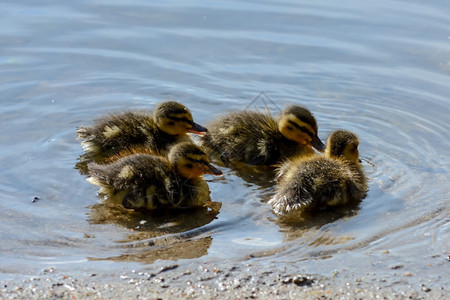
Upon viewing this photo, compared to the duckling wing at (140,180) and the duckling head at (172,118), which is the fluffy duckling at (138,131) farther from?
the duckling wing at (140,180)

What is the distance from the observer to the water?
15.1 feet

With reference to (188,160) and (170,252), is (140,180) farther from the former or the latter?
(170,252)

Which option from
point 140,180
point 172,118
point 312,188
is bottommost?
point 140,180

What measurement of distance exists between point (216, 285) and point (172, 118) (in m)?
2.25

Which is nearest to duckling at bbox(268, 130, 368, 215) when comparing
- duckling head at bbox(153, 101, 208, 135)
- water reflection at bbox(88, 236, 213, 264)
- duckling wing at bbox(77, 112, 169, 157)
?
water reflection at bbox(88, 236, 213, 264)

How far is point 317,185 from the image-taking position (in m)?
5.18

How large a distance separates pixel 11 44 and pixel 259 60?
2.93m

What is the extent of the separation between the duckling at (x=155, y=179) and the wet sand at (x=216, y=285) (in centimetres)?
101

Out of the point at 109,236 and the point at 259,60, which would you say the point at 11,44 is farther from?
the point at 109,236

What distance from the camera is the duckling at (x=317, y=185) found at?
5156 mm

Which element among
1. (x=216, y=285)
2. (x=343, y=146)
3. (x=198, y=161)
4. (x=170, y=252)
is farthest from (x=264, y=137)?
(x=216, y=285)

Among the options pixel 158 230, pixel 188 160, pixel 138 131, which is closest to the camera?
pixel 158 230

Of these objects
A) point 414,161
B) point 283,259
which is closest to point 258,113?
point 414,161

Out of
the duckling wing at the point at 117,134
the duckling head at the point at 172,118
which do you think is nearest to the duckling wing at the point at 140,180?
the duckling wing at the point at 117,134
